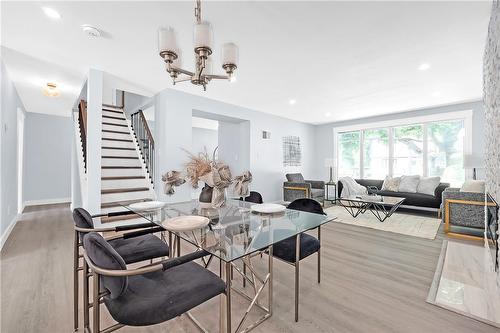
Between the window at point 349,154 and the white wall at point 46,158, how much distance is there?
26.4 feet

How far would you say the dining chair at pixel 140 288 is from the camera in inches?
38.9

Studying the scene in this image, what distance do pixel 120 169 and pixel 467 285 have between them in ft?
17.1

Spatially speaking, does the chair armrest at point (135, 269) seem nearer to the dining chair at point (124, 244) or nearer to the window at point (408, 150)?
the dining chair at point (124, 244)

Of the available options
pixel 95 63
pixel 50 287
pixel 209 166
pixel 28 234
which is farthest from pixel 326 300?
pixel 28 234

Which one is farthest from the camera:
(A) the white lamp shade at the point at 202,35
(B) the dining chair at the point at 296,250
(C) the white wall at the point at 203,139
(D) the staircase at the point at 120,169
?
(C) the white wall at the point at 203,139

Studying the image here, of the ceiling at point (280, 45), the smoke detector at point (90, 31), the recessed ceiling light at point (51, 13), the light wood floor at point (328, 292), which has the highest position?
the ceiling at point (280, 45)

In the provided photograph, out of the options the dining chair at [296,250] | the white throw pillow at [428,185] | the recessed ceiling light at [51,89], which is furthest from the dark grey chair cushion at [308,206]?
the recessed ceiling light at [51,89]

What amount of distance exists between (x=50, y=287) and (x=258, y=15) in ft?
10.6

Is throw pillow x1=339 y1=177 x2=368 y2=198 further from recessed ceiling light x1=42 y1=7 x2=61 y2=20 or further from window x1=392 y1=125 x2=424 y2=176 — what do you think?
recessed ceiling light x1=42 y1=7 x2=61 y2=20

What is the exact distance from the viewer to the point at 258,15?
209cm

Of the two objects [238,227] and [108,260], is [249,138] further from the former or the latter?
[108,260]

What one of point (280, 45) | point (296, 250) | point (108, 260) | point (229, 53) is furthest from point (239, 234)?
point (280, 45)

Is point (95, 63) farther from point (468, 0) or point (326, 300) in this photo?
point (468, 0)

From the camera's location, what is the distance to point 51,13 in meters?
2.05
